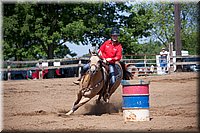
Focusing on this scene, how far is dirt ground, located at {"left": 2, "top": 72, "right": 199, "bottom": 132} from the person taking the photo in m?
7.83

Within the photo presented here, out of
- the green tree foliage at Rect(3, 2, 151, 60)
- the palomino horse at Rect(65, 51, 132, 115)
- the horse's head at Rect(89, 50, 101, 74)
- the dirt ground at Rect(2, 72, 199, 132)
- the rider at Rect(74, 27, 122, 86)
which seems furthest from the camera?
the green tree foliage at Rect(3, 2, 151, 60)

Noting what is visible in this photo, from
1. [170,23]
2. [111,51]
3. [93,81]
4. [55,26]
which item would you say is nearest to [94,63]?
[93,81]

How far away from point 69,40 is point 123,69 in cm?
2217

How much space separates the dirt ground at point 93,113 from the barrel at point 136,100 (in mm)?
172

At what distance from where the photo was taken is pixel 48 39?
32500mm

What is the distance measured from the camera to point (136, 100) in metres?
8.34

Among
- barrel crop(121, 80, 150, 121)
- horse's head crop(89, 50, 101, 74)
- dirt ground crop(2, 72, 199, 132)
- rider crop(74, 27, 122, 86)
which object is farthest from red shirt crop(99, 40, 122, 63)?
barrel crop(121, 80, 150, 121)

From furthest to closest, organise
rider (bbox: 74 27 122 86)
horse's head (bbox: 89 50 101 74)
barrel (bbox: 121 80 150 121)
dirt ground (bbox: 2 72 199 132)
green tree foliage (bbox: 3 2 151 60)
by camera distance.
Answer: green tree foliage (bbox: 3 2 151 60)
rider (bbox: 74 27 122 86)
horse's head (bbox: 89 50 101 74)
barrel (bbox: 121 80 150 121)
dirt ground (bbox: 2 72 199 132)

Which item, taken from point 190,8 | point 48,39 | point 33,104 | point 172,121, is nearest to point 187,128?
point 172,121

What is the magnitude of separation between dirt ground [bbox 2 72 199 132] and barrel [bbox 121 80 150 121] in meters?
0.17

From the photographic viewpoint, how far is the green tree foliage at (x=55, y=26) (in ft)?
105

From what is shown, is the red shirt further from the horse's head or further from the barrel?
the barrel

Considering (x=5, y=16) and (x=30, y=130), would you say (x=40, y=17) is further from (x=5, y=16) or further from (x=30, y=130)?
(x=30, y=130)

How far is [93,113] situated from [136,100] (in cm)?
228
